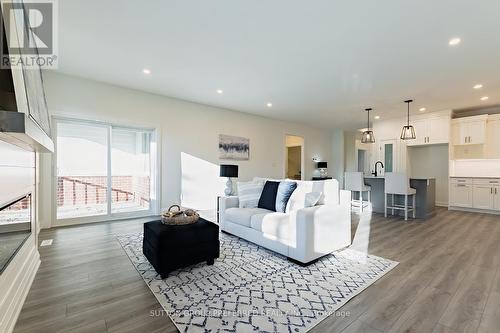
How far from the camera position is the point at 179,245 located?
228 centimetres

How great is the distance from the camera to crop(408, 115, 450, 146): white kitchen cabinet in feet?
19.9

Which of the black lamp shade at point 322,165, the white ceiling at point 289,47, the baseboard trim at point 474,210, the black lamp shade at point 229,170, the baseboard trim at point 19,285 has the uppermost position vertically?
the white ceiling at point 289,47

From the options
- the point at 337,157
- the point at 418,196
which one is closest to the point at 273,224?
the point at 418,196

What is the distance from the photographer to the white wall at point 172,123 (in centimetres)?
401

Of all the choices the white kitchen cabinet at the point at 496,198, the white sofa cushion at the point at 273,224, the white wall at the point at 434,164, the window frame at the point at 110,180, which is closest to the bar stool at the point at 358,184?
the white wall at the point at 434,164

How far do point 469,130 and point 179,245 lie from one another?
756 cm

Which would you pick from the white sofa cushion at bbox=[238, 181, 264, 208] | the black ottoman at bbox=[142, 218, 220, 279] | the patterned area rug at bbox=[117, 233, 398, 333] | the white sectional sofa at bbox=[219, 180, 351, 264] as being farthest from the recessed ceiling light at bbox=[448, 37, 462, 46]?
the black ottoman at bbox=[142, 218, 220, 279]

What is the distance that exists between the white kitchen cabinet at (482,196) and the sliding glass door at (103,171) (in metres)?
7.77

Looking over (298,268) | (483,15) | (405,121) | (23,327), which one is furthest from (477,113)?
(23,327)

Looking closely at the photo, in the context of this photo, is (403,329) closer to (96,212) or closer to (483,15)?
(483,15)

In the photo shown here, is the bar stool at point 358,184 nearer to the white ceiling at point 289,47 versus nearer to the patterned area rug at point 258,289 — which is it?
the white ceiling at point 289,47

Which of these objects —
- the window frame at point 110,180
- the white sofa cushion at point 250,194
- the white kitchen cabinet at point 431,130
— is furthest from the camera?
the white kitchen cabinet at point 431,130

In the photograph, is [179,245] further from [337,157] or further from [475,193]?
[337,157]

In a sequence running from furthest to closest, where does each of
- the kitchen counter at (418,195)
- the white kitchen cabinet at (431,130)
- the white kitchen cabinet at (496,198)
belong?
the white kitchen cabinet at (431,130), the white kitchen cabinet at (496,198), the kitchen counter at (418,195)
